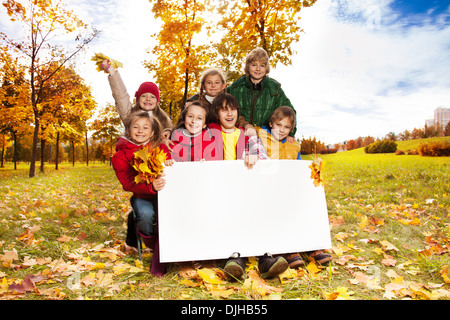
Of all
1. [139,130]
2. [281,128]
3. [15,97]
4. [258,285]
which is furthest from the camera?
[15,97]

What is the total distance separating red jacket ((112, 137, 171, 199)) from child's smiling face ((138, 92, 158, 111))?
69 cm

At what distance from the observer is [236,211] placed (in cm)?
261

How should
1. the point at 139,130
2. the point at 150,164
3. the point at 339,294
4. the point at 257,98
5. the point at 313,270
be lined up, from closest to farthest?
1. the point at 339,294
2. the point at 150,164
3. the point at 313,270
4. the point at 139,130
5. the point at 257,98

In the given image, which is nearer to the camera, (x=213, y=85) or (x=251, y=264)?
(x=251, y=264)

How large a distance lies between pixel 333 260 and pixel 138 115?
2.39 m

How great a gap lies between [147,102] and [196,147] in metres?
0.94

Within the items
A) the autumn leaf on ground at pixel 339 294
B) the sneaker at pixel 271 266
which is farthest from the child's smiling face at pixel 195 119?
the autumn leaf on ground at pixel 339 294

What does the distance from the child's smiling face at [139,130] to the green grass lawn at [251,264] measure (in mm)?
1177

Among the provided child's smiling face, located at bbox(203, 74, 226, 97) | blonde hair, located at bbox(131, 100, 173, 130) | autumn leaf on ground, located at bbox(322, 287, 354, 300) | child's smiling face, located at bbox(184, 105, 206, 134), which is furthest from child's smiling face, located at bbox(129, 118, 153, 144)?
autumn leaf on ground, located at bbox(322, 287, 354, 300)

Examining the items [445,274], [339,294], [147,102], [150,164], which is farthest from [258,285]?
[147,102]

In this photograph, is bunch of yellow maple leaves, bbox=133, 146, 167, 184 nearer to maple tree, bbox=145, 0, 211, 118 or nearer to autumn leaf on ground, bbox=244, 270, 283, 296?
autumn leaf on ground, bbox=244, 270, 283, 296

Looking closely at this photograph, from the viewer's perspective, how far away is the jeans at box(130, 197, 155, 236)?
2717mm

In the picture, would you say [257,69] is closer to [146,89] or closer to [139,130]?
[146,89]

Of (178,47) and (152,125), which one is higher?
→ (178,47)
